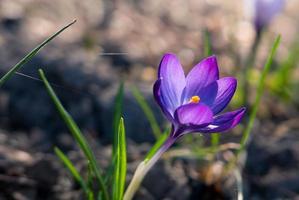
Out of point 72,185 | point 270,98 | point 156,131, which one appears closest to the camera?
point 72,185

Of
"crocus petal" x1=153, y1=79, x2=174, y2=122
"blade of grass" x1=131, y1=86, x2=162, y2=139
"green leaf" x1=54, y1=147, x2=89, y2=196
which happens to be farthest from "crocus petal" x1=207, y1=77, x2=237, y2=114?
"blade of grass" x1=131, y1=86, x2=162, y2=139

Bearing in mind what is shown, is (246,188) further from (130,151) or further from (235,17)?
(235,17)

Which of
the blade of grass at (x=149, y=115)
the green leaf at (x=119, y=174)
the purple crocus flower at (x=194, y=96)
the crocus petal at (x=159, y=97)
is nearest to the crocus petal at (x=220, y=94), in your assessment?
the purple crocus flower at (x=194, y=96)

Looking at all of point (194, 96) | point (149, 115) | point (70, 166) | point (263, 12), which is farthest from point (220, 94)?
point (263, 12)

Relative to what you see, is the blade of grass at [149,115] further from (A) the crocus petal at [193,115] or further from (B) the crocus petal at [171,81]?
(A) the crocus petal at [193,115]

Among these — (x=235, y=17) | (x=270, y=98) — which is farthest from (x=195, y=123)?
(x=235, y=17)

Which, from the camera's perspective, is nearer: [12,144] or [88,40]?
[12,144]

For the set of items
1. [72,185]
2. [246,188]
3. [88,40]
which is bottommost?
[246,188]
